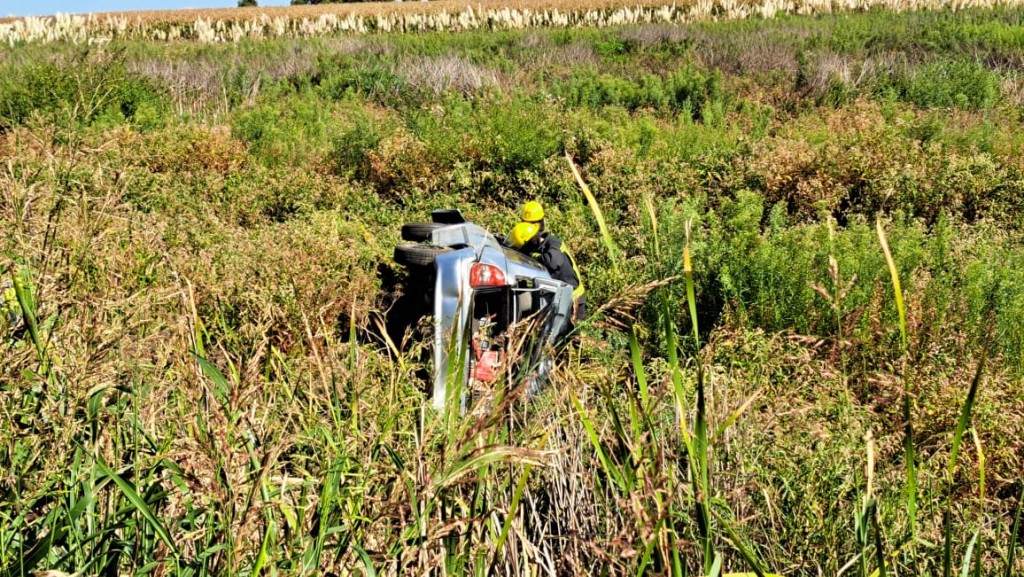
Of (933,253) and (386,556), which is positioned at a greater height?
(386,556)

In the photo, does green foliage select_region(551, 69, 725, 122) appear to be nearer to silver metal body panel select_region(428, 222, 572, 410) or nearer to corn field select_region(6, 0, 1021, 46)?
silver metal body panel select_region(428, 222, 572, 410)

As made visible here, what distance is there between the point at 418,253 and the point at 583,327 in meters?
2.51

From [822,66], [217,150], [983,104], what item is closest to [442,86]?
[217,150]

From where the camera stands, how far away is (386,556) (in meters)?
1.95

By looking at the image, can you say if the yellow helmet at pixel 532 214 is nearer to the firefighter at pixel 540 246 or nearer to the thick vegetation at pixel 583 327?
the firefighter at pixel 540 246

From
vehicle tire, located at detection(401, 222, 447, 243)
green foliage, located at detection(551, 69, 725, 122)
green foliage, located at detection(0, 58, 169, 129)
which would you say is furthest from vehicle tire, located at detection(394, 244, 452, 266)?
green foliage, located at detection(551, 69, 725, 122)

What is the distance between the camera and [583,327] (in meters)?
3.59

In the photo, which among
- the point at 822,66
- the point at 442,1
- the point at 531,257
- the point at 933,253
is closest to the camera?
the point at 531,257

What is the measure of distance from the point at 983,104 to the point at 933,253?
9.17m

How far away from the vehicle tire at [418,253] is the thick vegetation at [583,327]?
284 mm

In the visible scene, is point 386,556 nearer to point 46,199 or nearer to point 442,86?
point 46,199

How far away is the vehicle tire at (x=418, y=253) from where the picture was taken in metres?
5.74

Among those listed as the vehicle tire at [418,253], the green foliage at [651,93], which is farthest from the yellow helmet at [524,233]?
the green foliage at [651,93]

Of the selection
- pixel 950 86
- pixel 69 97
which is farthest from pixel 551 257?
pixel 950 86
